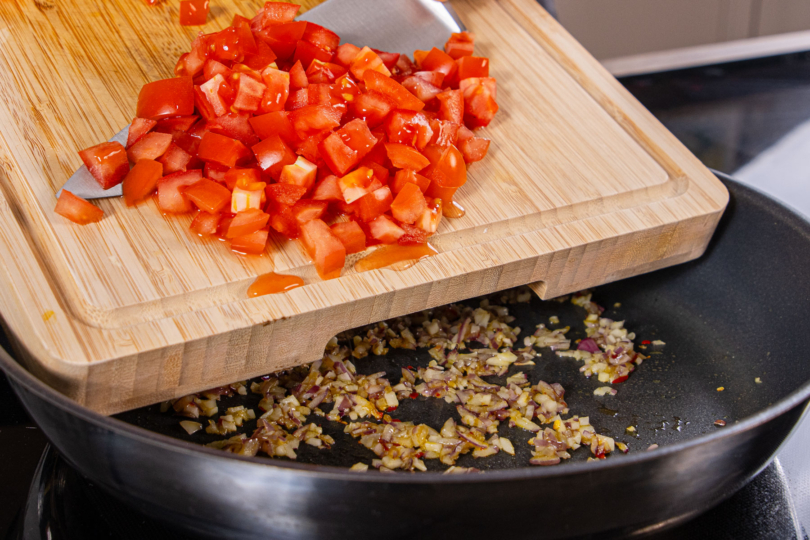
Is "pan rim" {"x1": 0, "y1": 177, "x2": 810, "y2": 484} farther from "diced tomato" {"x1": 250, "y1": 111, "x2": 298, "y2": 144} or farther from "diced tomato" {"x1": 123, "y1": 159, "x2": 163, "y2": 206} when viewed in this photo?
"diced tomato" {"x1": 250, "y1": 111, "x2": 298, "y2": 144}

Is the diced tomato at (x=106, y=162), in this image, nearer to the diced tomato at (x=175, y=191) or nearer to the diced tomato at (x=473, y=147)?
the diced tomato at (x=175, y=191)

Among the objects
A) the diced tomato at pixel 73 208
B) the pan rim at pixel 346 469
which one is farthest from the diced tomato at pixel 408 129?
the pan rim at pixel 346 469

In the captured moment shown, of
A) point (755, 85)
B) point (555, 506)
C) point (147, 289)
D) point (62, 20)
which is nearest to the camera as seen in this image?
point (555, 506)

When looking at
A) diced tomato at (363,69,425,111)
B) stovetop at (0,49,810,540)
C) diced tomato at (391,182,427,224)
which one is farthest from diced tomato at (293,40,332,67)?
stovetop at (0,49,810,540)

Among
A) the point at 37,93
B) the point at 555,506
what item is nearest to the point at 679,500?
the point at 555,506

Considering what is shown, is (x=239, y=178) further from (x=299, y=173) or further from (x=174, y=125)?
(x=174, y=125)

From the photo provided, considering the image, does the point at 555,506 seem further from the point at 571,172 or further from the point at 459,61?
the point at 459,61
